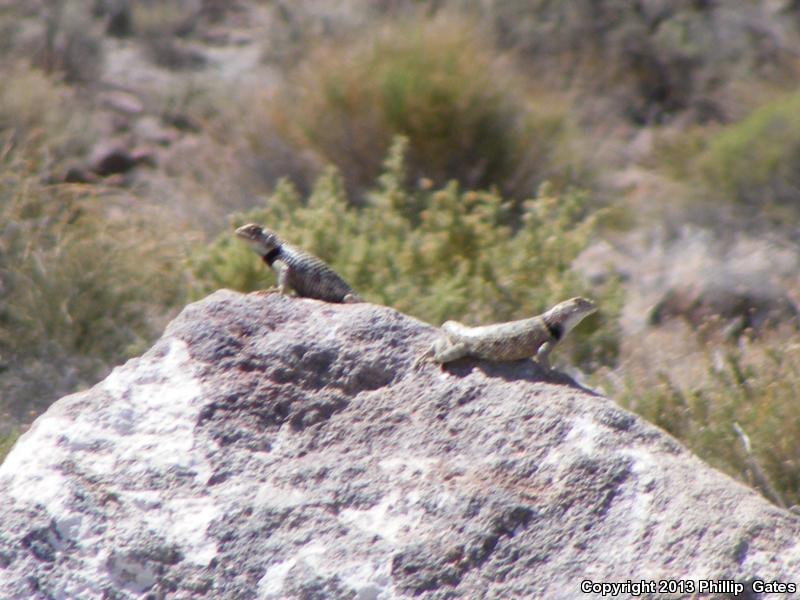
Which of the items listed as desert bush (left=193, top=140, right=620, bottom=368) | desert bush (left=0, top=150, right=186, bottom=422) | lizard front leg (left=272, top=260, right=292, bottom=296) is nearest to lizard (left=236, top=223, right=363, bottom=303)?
lizard front leg (left=272, top=260, right=292, bottom=296)

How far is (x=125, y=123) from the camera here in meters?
12.9

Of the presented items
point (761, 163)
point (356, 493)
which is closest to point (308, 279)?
point (356, 493)

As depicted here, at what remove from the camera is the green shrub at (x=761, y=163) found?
35.6 ft

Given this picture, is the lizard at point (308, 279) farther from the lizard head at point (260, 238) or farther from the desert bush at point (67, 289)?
the desert bush at point (67, 289)

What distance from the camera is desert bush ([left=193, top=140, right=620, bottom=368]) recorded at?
678 centimetres

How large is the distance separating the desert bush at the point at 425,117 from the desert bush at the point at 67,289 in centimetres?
248

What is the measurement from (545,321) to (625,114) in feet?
35.9

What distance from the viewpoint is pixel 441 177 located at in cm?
1005

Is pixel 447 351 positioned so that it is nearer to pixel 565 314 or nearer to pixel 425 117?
pixel 565 314

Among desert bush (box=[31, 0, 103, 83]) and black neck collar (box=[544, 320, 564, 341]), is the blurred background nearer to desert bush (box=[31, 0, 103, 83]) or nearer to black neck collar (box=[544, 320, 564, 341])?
desert bush (box=[31, 0, 103, 83])

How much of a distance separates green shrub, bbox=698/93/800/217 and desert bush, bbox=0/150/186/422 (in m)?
5.86

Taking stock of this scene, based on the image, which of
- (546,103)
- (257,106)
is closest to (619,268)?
(546,103)

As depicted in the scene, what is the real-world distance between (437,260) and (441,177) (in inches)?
104

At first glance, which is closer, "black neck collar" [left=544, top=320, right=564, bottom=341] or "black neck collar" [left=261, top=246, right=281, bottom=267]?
"black neck collar" [left=544, top=320, right=564, bottom=341]
